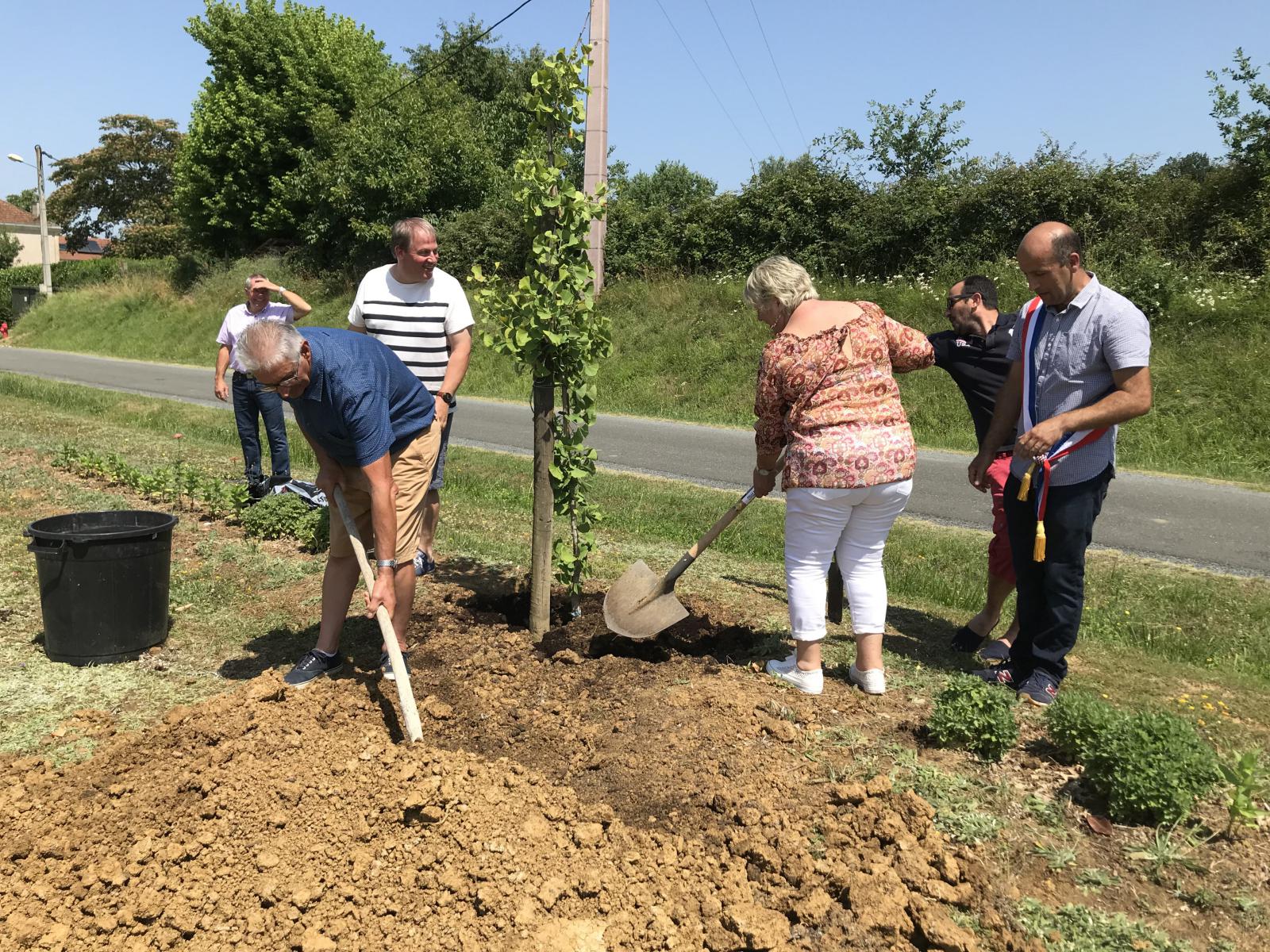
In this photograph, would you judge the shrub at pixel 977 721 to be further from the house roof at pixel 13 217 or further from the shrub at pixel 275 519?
the house roof at pixel 13 217

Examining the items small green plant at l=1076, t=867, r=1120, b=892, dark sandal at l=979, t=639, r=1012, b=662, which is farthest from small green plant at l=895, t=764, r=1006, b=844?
dark sandal at l=979, t=639, r=1012, b=662

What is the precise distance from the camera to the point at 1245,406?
11328 millimetres

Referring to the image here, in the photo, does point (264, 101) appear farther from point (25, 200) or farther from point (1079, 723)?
point (25, 200)

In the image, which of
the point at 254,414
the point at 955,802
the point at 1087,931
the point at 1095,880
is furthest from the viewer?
the point at 254,414

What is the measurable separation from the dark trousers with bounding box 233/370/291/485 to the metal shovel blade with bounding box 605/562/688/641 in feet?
14.0

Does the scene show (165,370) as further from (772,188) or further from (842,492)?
(842,492)

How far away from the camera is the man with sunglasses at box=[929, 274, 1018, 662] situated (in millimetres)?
4598

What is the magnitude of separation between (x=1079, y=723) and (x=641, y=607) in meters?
2.01

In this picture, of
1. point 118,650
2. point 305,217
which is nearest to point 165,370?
point 305,217

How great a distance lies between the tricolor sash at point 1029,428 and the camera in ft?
12.1

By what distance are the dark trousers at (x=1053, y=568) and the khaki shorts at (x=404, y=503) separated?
8.64ft

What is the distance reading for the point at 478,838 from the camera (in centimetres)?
295

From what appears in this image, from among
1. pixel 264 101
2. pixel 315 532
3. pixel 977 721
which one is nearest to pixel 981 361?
pixel 977 721

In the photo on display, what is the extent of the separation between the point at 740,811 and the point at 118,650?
3214mm
